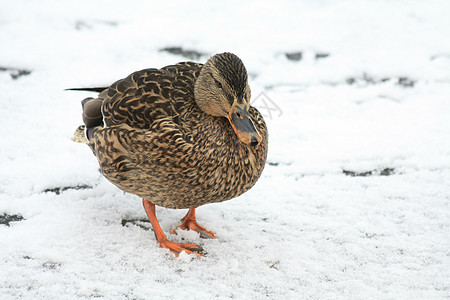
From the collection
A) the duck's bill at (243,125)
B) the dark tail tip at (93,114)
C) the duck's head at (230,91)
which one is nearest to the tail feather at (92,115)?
the dark tail tip at (93,114)

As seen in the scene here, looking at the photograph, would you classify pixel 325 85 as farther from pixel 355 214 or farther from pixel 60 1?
pixel 60 1

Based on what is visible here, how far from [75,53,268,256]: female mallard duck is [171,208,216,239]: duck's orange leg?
20cm

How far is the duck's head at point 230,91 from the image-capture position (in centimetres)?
284

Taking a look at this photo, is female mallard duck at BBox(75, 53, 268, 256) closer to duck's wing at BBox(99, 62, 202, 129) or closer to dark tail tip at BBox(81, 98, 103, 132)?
duck's wing at BBox(99, 62, 202, 129)

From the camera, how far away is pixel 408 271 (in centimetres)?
304

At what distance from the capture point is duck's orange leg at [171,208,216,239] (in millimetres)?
3457

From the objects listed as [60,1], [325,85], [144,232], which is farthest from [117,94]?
[60,1]

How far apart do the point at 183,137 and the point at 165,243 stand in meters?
0.70

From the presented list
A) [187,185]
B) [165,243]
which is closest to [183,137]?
[187,185]

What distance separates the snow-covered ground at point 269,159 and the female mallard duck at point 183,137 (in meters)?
0.43

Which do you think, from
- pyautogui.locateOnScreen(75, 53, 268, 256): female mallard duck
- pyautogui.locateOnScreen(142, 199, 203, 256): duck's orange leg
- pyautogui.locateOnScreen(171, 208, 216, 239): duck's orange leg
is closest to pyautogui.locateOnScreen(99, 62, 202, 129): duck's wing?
pyautogui.locateOnScreen(75, 53, 268, 256): female mallard duck

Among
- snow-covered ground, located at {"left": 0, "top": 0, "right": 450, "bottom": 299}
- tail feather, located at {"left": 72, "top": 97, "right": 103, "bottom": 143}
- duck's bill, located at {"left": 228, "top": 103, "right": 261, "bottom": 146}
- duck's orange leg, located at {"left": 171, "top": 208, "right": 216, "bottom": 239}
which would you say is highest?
duck's bill, located at {"left": 228, "top": 103, "right": 261, "bottom": 146}

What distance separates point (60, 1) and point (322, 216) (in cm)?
530

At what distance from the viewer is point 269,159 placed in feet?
14.6
